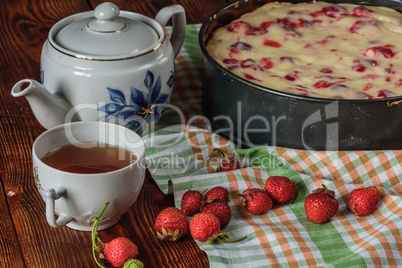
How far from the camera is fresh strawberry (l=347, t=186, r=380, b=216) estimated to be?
1.18 metres

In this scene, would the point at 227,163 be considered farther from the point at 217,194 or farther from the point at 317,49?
the point at 317,49

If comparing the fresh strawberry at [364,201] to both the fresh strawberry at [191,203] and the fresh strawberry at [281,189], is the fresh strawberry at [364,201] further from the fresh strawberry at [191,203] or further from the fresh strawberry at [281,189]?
the fresh strawberry at [191,203]

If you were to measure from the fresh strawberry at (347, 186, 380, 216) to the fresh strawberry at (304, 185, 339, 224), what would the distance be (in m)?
0.04

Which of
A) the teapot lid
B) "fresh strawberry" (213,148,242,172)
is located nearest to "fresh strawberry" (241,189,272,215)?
"fresh strawberry" (213,148,242,172)

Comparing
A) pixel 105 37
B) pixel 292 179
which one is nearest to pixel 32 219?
pixel 105 37

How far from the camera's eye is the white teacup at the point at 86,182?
1.05 metres

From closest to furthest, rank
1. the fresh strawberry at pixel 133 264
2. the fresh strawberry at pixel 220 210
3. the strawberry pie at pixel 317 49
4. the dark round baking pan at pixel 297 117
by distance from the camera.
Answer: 1. the fresh strawberry at pixel 133 264
2. the fresh strawberry at pixel 220 210
3. the dark round baking pan at pixel 297 117
4. the strawberry pie at pixel 317 49

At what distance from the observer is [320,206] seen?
1.15 metres

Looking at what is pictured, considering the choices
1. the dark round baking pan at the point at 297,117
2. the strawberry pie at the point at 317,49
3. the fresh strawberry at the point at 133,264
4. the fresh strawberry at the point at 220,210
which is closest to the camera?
the fresh strawberry at the point at 133,264

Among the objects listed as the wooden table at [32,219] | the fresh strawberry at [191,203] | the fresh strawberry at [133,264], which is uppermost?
the fresh strawberry at [133,264]

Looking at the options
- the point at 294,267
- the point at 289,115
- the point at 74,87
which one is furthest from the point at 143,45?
the point at 294,267

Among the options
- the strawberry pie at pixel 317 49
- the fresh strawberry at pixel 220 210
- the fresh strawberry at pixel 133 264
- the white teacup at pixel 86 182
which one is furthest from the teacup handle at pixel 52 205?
the strawberry pie at pixel 317 49

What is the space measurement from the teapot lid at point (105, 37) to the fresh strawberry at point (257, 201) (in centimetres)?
35

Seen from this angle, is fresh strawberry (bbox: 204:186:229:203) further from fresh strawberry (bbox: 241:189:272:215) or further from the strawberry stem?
the strawberry stem
